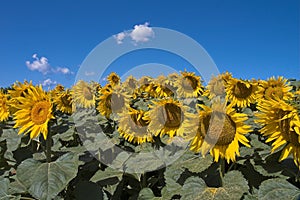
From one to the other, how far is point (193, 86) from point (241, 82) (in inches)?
50.5

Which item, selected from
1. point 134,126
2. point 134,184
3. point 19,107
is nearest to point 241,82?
point 134,126

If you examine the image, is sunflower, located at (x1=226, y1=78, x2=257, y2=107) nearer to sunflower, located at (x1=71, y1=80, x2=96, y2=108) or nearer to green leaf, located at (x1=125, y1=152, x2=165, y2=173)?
sunflower, located at (x1=71, y1=80, x2=96, y2=108)

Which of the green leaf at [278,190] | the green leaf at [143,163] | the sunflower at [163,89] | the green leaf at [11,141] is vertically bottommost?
the green leaf at [278,190]

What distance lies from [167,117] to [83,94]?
289 centimetres

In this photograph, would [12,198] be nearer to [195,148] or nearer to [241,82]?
[195,148]

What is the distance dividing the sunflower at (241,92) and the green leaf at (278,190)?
10.5 feet

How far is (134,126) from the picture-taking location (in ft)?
12.8

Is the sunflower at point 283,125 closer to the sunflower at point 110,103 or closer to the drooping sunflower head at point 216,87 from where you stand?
the sunflower at point 110,103

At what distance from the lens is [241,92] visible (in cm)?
539

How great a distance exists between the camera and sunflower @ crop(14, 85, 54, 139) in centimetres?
302

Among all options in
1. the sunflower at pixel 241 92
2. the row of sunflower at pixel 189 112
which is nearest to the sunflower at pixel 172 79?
the row of sunflower at pixel 189 112

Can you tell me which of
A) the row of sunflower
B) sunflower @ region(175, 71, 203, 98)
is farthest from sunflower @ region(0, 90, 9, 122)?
sunflower @ region(175, 71, 203, 98)

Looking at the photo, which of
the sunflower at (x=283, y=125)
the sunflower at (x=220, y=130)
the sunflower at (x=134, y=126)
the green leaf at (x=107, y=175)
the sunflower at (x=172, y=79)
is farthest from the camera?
the sunflower at (x=172, y=79)

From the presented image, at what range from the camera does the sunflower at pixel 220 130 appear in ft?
7.87
